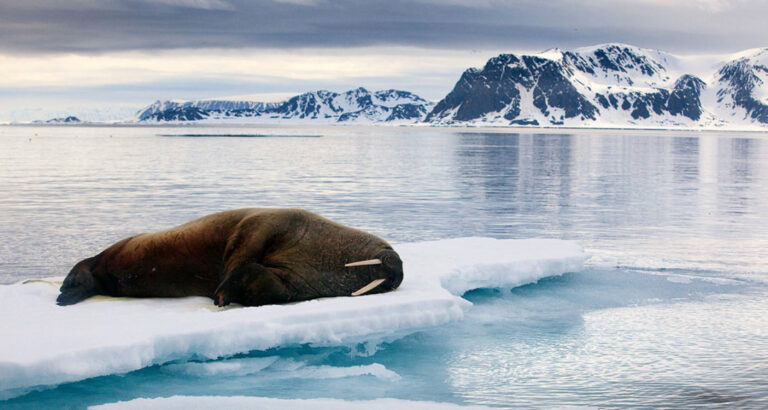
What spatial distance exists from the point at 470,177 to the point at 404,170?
601 centimetres

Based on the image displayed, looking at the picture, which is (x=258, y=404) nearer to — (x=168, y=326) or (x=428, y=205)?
(x=168, y=326)

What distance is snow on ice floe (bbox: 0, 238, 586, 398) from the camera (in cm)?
563

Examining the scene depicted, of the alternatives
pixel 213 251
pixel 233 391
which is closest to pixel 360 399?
pixel 233 391

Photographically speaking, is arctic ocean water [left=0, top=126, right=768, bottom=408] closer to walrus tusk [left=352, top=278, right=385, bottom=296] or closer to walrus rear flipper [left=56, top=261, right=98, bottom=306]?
walrus tusk [left=352, top=278, right=385, bottom=296]

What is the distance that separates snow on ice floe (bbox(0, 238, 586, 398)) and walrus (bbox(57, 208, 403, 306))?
211 mm

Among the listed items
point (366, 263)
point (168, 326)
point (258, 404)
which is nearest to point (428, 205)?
point (366, 263)

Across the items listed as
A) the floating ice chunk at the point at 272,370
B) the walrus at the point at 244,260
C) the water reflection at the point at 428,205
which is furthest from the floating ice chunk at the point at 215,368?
the water reflection at the point at 428,205

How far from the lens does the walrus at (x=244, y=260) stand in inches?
306

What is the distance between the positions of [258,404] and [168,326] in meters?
1.52

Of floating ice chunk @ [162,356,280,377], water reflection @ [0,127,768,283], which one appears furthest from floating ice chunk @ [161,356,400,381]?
water reflection @ [0,127,768,283]

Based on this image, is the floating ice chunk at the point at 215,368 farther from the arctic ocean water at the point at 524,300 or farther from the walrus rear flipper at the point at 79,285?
the walrus rear flipper at the point at 79,285

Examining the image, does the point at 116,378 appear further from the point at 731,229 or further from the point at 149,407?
the point at 731,229

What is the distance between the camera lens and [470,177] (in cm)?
3111

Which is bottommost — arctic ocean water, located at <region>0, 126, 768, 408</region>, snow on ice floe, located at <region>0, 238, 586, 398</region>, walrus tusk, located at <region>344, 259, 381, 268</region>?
arctic ocean water, located at <region>0, 126, 768, 408</region>
